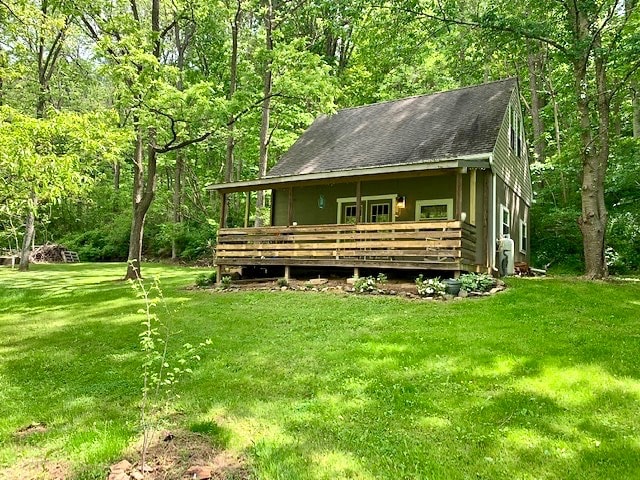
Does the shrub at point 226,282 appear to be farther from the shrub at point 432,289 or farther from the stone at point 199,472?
the stone at point 199,472

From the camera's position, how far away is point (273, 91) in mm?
14578

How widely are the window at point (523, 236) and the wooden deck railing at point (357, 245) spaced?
5884 mm

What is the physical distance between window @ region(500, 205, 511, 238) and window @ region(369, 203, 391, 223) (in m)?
3.21

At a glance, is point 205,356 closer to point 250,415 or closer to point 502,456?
point 250,415

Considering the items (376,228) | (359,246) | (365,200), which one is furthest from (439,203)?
(359,246)

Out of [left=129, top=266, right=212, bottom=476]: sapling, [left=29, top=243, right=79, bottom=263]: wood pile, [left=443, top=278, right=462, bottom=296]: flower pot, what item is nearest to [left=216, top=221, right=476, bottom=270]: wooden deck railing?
[left=443, top=278, right=462, bottom=296]: flower pot

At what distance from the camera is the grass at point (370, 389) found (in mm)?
2932

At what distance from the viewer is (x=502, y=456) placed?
289cm

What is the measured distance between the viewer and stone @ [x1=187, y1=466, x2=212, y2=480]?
270 cm

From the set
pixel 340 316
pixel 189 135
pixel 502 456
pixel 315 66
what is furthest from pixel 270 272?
pixel 502 456

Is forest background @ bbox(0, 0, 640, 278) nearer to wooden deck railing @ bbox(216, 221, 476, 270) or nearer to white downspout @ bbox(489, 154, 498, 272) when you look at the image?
white downspout @ bbox(489, 154, 498, 272)

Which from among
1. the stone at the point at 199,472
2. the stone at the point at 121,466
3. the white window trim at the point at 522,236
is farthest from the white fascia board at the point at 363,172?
the stone at the point at 121,466

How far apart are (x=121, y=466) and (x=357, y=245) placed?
8345 millimetres

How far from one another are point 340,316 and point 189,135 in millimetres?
8829
